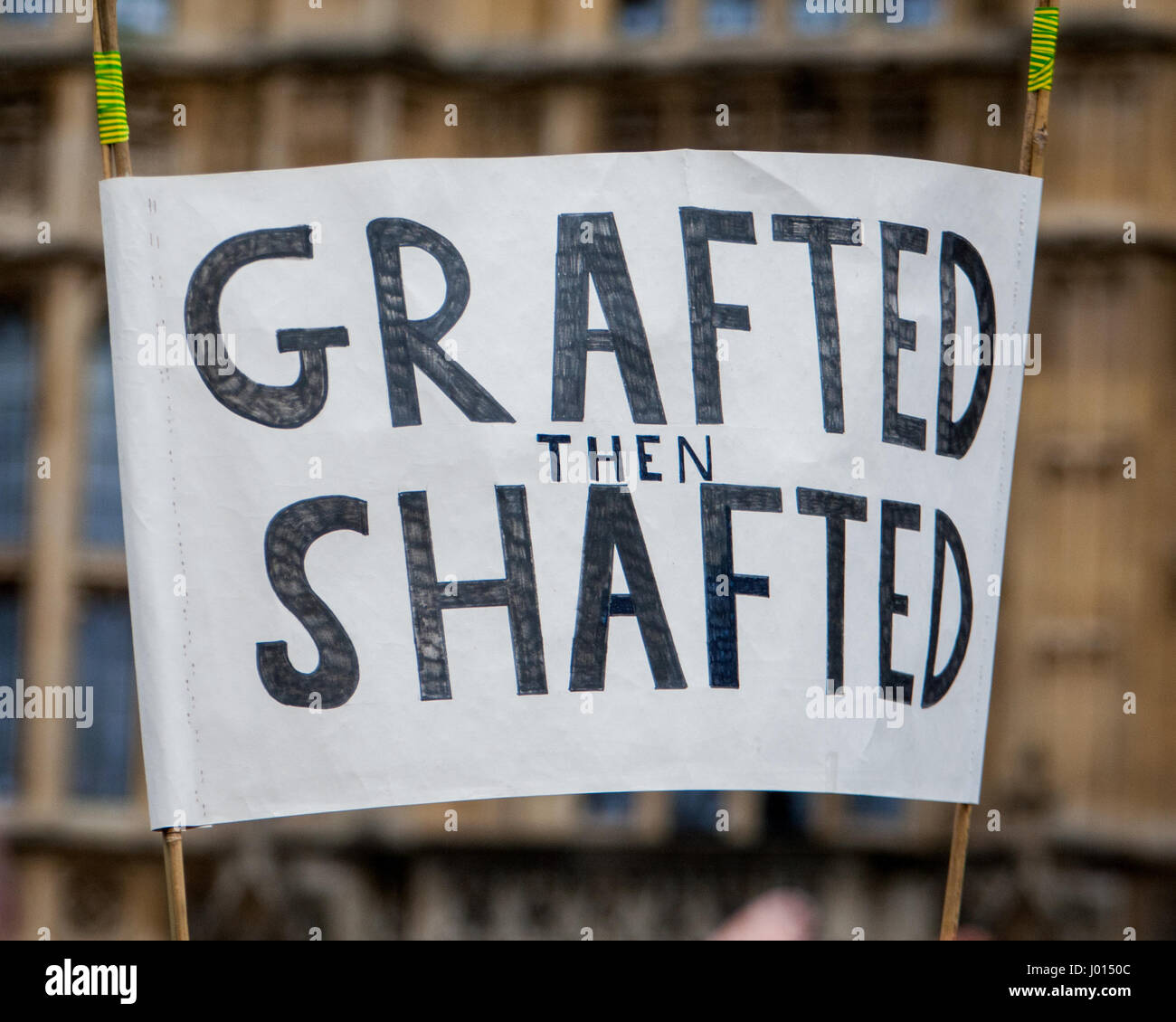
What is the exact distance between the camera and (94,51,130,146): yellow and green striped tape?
249cm

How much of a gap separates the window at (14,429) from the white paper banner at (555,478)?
5108 millimetres

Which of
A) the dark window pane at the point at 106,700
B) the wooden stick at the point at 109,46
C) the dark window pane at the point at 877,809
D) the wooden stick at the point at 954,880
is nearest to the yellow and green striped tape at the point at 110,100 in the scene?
the wooden stick at the point at 109,46

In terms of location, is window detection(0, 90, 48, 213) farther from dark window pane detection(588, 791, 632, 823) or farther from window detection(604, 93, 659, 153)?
dark window pane detection(588, 791, 632, 823)

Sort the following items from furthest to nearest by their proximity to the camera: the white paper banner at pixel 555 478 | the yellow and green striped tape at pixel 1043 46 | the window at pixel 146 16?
the window at pixel 146 16 < the yellow and green striped tape at pixel 1043 46 < the white paper banner at pixel 555 478

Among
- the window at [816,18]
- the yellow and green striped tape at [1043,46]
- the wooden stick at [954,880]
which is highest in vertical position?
the window at [816,18]

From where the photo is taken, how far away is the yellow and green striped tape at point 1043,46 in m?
2.58

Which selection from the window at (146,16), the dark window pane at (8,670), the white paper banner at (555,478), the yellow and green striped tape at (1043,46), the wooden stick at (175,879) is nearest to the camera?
the wooden stick at (175,879)

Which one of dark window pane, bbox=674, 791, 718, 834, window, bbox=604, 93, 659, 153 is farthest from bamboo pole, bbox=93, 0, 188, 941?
window, bbox=604, 93, 659, 153

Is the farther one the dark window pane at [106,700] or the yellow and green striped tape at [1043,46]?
the dark window pane at [106,700]

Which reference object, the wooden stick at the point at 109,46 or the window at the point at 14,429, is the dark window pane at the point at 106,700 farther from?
the wooden stick at the point at 109,46

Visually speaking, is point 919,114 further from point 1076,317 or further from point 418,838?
point 418,838

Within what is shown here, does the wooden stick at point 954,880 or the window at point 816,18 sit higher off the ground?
the window at point 816,18

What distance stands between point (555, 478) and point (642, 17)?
509 cm
